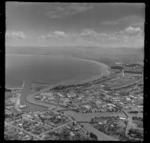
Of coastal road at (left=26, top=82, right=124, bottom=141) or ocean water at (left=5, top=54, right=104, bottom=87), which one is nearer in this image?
coastal road at (left=26, top=82, right=124, bottom=141)

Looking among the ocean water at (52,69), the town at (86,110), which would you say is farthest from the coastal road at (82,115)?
the ocean water at (52,69)

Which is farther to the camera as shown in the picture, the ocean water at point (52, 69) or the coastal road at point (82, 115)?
the ocean water at point (52, 69)

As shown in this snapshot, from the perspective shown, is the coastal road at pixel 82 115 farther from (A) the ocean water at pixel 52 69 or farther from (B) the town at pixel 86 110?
(A) the ocean water at pixel 52 69

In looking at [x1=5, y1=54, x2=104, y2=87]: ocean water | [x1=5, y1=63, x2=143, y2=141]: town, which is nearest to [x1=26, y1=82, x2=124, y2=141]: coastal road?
[x1=5, y1=63, x2=143, y2=141]: town

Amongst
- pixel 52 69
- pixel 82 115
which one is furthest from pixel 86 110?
pixel 52 69

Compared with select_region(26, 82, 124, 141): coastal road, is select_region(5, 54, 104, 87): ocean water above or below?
above

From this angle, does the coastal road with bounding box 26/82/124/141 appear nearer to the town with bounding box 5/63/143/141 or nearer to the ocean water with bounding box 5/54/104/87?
the town with bounding box 5/63/143/141

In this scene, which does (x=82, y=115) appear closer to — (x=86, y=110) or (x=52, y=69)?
(x=86, y=110)

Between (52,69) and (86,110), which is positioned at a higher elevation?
(52,69)
